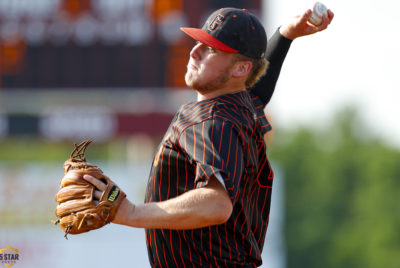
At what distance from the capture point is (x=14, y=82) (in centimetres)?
1154

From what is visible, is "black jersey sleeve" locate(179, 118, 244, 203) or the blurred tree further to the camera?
the blurred tree

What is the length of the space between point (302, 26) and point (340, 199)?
33.8 m

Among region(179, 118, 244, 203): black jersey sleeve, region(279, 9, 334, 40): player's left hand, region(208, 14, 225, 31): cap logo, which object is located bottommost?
region(179, 118, 244, 203): black jersey sleeve

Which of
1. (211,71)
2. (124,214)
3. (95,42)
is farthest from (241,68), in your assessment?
(95,42)

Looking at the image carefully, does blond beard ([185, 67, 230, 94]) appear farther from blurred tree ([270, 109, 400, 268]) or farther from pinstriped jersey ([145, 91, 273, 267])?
blurred tree ([270, 109, 400, 268])

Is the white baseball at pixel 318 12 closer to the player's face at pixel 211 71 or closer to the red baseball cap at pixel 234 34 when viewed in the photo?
the red baseball cap at pixel 234 34

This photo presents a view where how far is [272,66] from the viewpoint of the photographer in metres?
3.63

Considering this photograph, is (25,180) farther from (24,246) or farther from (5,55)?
(5,55)

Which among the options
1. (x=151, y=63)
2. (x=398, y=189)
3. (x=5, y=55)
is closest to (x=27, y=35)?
(x=5, y=55)

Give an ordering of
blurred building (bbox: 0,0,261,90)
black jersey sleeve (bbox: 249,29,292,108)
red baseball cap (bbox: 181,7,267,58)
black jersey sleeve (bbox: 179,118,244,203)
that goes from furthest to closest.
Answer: blurred building (bbox: 0,0,261,90)
black jersey sleeve (bbox: 249,29,292,108)
red baseball cap (bbox: 181,7,267,58)
black jersey sleeve (bbox: 179,118,244,203)

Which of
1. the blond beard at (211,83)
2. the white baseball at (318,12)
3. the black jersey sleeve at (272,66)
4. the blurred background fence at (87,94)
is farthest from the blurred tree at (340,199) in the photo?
the blond beard at (211,83)

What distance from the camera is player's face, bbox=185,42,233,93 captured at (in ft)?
9.68

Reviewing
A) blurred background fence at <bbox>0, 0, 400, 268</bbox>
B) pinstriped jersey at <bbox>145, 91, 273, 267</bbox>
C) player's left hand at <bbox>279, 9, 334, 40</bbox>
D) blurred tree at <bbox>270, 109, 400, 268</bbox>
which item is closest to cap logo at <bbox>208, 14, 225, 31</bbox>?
pinstriped jersey at <bbox>145, 91, 273, 267</bbox>

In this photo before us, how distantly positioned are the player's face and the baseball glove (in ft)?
1.69
